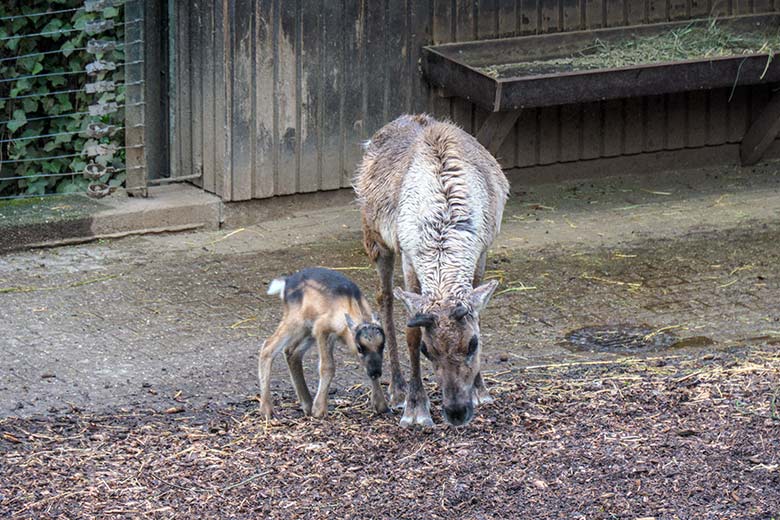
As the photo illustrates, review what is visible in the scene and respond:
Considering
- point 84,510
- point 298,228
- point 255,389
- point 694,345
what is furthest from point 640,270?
point 84,510

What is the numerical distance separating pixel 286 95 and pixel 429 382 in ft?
12.7

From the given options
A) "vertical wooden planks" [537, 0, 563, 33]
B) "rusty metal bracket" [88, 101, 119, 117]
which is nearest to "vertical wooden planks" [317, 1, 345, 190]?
"rusty metal bracket" [88, 101, 119, 117]

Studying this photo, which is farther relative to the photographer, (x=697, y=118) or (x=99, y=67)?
(x=697, y=118)

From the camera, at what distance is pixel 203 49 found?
10648mm

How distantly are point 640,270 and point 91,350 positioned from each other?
4.00 metres

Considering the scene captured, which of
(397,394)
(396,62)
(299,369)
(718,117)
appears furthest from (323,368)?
(718,117)

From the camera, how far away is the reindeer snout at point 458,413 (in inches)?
244

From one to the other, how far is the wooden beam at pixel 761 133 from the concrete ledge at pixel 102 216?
5053 mm

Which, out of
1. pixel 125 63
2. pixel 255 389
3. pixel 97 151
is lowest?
pixel 255 389

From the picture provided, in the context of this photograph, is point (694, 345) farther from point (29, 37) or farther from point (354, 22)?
point (29, 37)

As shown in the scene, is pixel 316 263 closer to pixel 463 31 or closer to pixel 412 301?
pixel 463 31

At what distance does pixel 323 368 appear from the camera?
6.93m

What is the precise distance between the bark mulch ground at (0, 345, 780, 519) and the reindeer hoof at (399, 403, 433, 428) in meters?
0.09

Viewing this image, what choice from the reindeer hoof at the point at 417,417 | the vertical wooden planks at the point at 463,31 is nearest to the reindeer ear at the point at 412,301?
the reindeer hoof at the point at 417,417
